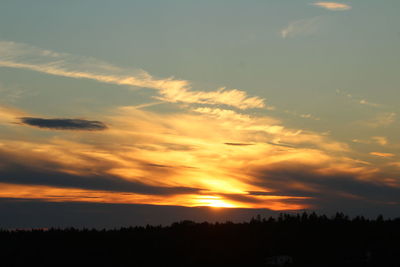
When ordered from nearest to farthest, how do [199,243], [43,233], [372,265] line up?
[372,265] → [199,243] → [43,233]

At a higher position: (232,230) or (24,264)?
(232,230)

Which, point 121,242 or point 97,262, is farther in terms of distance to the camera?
point 121,242

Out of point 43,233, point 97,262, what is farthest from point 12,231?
point 97,262

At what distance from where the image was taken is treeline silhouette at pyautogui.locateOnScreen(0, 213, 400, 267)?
39.7 m

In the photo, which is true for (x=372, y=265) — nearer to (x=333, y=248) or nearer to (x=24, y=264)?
(x=333, y=248)

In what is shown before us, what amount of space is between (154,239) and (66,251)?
6.88 meters

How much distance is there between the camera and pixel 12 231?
58781 millimetres

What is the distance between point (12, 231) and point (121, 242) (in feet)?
53.5

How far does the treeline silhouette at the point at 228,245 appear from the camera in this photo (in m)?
39.7

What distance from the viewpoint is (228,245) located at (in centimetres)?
4384

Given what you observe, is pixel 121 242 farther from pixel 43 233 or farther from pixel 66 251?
pixel 43 233

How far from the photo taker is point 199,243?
1775 inches

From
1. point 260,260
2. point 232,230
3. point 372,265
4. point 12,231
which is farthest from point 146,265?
point 12,231

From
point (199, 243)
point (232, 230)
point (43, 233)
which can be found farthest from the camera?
point (43, 233)
